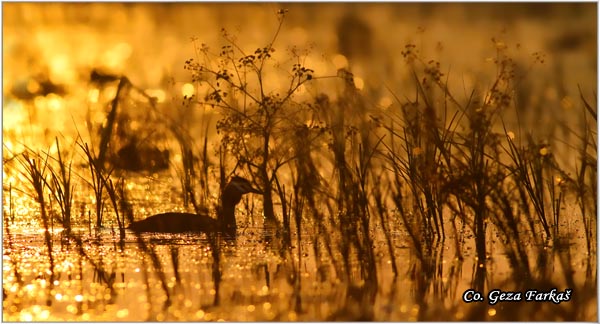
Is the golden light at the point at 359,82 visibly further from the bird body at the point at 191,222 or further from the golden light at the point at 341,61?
the bird body at the point at 191,222

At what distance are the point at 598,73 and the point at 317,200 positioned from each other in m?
2.07

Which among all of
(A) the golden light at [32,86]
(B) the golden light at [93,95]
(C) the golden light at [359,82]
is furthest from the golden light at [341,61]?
(A) the golden light at [32,86]

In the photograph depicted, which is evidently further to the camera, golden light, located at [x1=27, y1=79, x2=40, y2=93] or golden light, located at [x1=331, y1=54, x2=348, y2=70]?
golden light, located at [x1=27, y1=79, x2=40, y2=93]

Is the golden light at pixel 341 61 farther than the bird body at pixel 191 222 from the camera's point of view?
Yes

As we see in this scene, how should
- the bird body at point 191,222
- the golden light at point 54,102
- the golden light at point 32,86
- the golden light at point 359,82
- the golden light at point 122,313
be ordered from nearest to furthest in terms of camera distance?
1. the golden light at point 122,313
2. the bird body at point 191,222
3. the golden light at point 359,82
4. the golden light at point 32,86
5. the golden light at point 54,102

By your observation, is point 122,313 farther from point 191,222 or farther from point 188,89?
point 188,89

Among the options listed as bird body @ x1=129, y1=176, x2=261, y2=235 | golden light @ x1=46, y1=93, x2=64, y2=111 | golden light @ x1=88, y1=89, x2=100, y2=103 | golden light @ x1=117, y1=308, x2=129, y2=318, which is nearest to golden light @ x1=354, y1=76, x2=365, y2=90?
bird body @ x1=129, y1=176, x2=261, y2=235

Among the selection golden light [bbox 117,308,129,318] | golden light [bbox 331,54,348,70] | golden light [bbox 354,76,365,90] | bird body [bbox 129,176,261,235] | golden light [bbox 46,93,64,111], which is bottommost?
golden light [bbox 117,308,129,318]

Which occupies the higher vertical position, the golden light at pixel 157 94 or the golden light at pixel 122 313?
the golden light at pixel 157 94

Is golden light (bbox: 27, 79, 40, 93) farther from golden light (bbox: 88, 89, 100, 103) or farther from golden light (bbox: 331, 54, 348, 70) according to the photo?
golden light (bbox: 331, 54, 348, 70)

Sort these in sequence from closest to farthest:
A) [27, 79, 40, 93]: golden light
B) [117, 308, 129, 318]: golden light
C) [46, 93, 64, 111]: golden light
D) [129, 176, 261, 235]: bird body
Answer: [117, 308, 129, 318]: golden light → [129, 176, 261, 235]: bird body → [27, 79, 40, 93]: golden light → [46, 93, 64, 111]: golden light

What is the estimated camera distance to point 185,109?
784cm

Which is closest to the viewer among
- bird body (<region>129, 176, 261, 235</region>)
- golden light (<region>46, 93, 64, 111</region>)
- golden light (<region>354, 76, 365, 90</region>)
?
bird body (<region>129, 176, 261, 235</region>)

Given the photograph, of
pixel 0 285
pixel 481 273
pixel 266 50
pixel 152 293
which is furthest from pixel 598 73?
pixel 0 285
